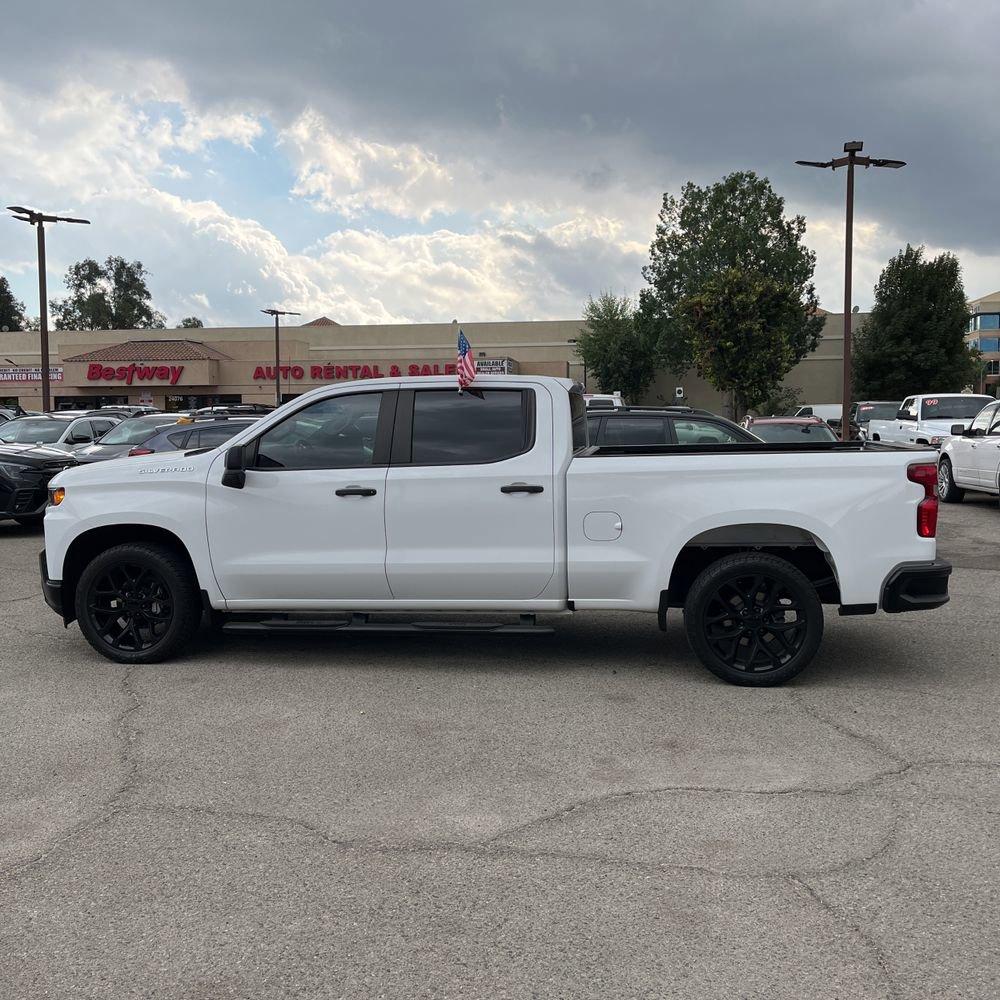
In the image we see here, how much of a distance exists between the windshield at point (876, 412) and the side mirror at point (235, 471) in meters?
24.0

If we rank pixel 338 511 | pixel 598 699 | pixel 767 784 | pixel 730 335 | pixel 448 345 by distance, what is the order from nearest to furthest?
pixel 767 784, pixel 598 699, pixel 338 511, pixel 730 335, pixel 448 345

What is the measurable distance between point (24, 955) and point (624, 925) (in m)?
1.88

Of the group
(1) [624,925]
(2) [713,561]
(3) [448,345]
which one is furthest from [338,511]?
(3) [448,345]

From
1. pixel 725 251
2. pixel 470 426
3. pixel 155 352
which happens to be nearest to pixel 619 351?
pixel 725 251

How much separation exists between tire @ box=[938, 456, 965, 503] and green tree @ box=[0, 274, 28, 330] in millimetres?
94704

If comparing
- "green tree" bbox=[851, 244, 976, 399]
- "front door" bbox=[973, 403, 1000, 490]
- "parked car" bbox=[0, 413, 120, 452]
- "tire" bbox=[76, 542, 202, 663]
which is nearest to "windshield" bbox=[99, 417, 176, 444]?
"parked car" bbox=[0, 413, 120, 452]

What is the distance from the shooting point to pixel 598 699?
18.3ft

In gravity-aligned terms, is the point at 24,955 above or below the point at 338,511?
below

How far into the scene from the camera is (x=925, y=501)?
567cm

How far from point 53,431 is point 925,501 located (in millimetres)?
17853

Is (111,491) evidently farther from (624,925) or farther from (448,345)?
(448,345)

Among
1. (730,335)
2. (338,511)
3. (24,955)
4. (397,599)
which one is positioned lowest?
(24,955)

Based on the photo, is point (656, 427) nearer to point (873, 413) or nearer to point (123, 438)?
point (123, 438)

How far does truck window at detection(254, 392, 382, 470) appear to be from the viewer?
617 centimetres
